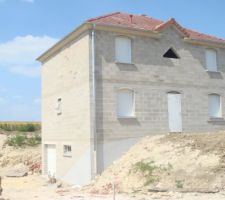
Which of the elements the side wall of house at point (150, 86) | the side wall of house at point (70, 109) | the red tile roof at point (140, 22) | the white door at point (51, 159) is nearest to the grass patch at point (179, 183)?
the side wall of house at point (150, 86)

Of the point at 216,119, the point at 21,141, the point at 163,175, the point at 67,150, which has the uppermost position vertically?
the point at 216,119

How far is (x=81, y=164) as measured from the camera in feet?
75.8

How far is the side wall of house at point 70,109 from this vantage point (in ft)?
75.2

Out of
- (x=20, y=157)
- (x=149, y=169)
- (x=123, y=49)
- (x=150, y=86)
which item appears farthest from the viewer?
(x=20, y=157)

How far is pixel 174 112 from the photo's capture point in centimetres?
2530

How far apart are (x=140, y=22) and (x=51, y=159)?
37.4 ft

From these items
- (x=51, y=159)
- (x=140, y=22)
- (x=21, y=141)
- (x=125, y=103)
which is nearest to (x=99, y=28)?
(x=140, y=22)

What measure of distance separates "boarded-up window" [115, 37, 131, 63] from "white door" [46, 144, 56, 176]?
28.0ft

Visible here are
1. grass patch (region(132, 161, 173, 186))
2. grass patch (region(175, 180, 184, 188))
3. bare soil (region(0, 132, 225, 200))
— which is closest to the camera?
bare soil (region(0, 132, 225, 200))

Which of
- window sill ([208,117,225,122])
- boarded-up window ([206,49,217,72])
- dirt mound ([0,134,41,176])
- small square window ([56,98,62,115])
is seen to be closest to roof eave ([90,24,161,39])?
boarded-up window ([206,49,217,72])

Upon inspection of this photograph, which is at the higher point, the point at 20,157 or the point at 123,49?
the point at 123,49

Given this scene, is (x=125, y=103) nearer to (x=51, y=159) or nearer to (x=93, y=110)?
(x=93, y=110)

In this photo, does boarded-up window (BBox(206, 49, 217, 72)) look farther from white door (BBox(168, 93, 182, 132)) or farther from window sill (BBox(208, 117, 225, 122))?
white door (BBox(168, 93, 182, 132))

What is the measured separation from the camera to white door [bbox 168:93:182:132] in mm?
25156
